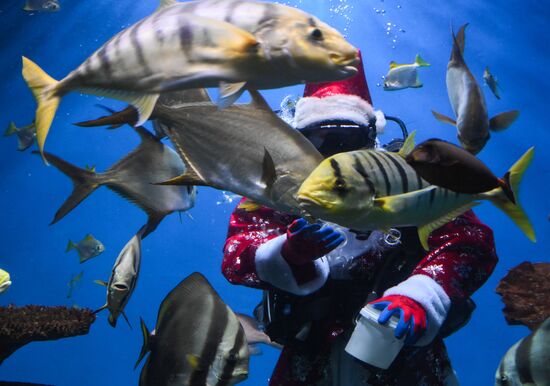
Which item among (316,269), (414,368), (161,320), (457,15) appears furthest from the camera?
(457,15)

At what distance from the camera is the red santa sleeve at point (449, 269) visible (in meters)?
2.02

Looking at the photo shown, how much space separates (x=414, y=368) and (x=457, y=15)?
11.7 metres

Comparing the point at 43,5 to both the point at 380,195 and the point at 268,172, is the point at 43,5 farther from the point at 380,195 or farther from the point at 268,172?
the point at 380,195

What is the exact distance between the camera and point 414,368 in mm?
2486

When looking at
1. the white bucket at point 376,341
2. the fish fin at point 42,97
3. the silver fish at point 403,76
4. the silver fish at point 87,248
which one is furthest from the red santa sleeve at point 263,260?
the silver fish at point 87,248

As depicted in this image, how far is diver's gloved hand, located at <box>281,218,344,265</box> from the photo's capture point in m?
1.44

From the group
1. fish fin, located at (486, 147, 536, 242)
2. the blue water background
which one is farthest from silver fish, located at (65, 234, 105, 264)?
fish fin, located at (486, 147, 536, 242)

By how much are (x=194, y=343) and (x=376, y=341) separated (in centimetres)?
82

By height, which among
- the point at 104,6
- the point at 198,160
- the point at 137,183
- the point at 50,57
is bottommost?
the point at 50,57

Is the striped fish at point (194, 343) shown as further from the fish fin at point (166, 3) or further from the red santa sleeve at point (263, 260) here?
the fish fin at point (166, 3)

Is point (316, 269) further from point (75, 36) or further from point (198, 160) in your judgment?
point (75, 36)

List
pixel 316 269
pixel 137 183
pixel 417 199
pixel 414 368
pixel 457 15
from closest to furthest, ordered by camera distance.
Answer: pixel 417 199 → pixel 137 183 → pixel 316 269 → pixel 414 368 → pixel 457 15

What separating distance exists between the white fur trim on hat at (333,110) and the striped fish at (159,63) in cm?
145

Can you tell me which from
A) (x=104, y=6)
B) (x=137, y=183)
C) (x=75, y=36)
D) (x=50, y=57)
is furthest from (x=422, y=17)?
(x=137, y=183)
